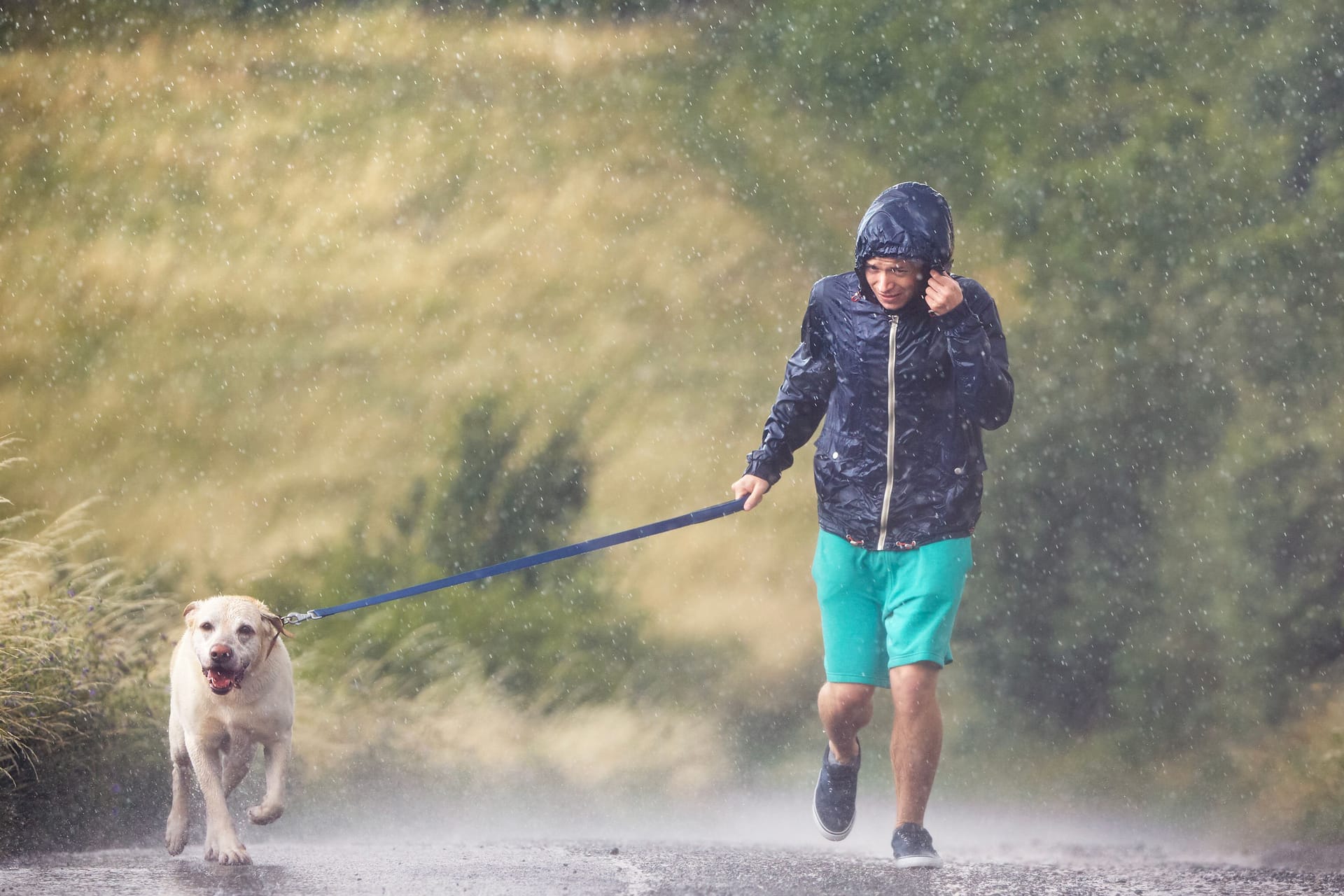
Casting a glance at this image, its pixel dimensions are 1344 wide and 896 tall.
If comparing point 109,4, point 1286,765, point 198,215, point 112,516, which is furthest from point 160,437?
point 1286,765

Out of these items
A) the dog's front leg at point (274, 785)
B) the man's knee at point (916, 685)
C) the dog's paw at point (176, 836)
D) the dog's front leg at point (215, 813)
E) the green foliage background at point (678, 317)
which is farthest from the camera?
the green foliage background at point (678, 317)

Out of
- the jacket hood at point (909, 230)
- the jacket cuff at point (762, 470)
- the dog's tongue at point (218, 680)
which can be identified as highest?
the jacket hood at point (909, 230)

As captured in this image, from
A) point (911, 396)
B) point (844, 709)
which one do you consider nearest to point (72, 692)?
point (844, 709)

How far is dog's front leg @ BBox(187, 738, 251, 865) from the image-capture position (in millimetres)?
4906

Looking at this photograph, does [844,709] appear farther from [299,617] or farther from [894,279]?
[299,617]

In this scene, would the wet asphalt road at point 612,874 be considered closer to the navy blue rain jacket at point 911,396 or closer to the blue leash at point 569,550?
the blue leash at point 569,550

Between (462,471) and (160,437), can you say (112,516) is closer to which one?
(160,437)

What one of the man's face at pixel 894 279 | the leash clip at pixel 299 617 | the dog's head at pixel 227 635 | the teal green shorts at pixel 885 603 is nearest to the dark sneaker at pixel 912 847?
the teal green shorts at pixel 885 603

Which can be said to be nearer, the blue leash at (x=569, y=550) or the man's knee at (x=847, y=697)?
the blue leash at (x=569, y=550)

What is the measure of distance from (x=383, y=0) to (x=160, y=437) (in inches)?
103

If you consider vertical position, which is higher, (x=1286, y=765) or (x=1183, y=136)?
(x=1183, y=136)

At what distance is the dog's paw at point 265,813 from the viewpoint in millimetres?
4773

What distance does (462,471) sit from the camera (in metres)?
7.71

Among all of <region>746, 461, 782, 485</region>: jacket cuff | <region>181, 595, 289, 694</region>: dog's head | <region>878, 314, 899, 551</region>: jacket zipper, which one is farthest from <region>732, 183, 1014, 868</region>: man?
<region>181, 595, 289, 694</region>: dog's head
